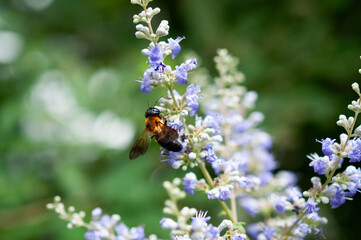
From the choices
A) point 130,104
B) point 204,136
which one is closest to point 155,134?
point 204,136

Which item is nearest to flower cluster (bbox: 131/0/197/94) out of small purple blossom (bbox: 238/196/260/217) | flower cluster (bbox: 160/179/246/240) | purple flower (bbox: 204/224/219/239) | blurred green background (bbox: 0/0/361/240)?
flower cluster (bbox: 160/179/246/240)

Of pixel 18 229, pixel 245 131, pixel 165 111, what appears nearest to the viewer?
pixel 165 111

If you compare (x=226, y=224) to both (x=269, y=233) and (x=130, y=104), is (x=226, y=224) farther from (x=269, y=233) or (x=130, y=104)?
(x=130, y=104)

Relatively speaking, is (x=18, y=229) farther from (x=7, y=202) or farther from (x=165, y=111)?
(x=165, y=111)

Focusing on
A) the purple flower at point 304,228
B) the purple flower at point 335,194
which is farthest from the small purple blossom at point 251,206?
the purple flower at point 335,194

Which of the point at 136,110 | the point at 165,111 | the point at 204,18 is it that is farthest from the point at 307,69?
the point at 165,111

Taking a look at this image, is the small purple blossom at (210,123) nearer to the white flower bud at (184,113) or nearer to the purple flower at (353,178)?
the white flower bud at (184,113)
